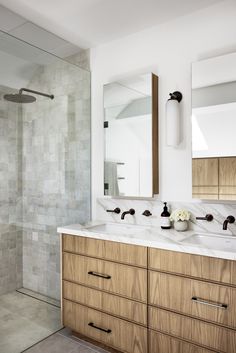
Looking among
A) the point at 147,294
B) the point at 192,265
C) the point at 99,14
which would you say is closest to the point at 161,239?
the point at 192,265

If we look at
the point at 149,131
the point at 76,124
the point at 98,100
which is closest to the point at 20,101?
the point at 76,124

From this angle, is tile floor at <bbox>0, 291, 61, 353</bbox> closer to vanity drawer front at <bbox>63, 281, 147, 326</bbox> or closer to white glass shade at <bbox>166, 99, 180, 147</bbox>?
vanity drawer front at <bbox>63, 281, 147, 326</bbox>

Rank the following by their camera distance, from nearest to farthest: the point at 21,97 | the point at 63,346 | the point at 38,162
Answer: the point at 63,346
the point at 21,97
the point at 38,162

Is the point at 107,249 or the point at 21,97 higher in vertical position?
the point at 21,97

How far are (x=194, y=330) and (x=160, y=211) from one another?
36.5 inches

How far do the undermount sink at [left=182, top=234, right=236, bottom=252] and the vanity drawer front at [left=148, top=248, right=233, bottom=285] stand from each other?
21cm

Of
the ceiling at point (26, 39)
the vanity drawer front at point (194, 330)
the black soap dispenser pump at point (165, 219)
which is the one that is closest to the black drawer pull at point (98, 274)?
the vanity drawer front at point (194, 330)

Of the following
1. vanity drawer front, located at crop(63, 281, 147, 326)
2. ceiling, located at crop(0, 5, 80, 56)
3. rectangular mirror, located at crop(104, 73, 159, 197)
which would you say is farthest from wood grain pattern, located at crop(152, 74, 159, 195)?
ceiling, located at crop(0, 5, 80, 56)

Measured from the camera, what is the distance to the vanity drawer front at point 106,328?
1901mm

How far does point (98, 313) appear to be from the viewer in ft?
6.87

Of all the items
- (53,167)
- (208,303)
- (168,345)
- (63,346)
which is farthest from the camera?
(53,167)

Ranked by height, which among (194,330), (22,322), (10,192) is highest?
(10,192)

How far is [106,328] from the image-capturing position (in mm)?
2055

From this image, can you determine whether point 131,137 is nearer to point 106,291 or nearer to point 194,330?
point 106,291
